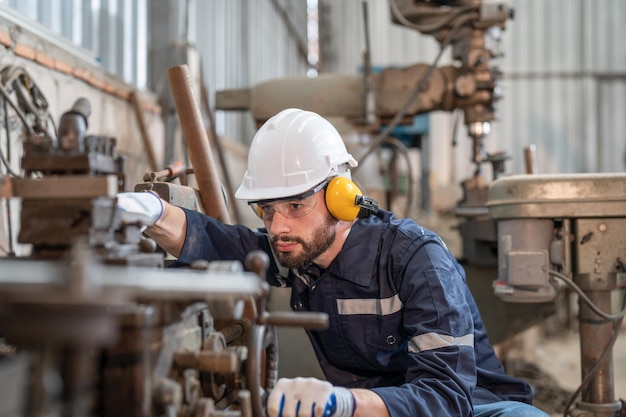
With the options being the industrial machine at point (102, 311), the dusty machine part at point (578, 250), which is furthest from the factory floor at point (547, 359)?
the industrial machine at point (102, 311)

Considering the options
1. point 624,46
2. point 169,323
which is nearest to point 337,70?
point 624,46

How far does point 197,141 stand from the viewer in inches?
66.0

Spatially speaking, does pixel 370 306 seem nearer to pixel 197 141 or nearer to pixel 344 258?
pixel 344 258

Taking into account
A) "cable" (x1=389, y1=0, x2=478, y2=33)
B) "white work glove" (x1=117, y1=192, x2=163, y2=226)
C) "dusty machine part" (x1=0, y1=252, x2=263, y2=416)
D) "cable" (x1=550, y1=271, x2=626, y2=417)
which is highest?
"cable" (x1=389, y1=0, x2=478, y2=33)

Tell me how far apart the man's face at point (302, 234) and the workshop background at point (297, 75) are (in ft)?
2.22

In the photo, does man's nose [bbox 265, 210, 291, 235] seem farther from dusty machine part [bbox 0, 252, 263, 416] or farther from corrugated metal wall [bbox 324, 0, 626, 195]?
corrugated metal wall [bbox 324, 0, 626, 195]

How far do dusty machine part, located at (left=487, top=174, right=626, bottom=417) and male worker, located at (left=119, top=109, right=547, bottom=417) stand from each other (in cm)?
43

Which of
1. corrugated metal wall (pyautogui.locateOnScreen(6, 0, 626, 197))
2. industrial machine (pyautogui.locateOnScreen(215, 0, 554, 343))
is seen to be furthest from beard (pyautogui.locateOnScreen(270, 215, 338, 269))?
corrugated metal wall (pyautogui.locateOnScreen(6, 0, 626, 197))

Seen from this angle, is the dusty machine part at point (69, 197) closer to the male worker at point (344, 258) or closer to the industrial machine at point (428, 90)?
the male worker at point (344, 258)

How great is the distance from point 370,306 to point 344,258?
13 centimetres

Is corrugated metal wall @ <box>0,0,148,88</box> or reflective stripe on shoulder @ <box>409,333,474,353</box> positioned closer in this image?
reflective stripe on shoulder @ <box>409,333,474,353</box>

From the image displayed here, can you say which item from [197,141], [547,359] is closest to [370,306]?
[197,141]

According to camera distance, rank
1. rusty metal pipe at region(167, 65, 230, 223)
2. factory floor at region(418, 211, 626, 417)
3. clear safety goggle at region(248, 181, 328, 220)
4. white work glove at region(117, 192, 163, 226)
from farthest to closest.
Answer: factory floor at region(418, 211, 626, 417) < rusty metal pipe at region(167, 65, 230, 223) < clear safety goggle at region(248, 181, 328, 220) < white work glove at region(117, 192, 163, 226)

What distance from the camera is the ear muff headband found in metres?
1.45
